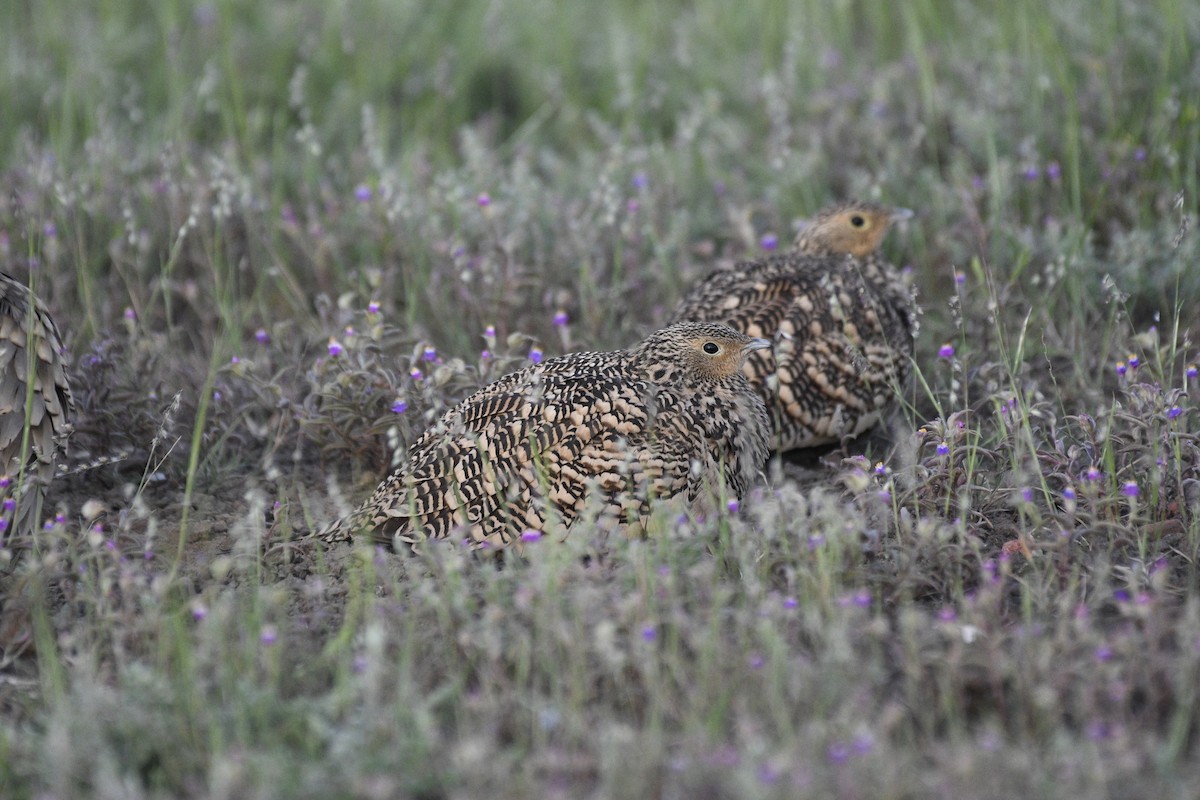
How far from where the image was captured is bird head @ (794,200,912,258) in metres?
4.95

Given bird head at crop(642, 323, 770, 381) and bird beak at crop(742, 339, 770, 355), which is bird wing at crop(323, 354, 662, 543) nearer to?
bird head at crop(642, 323, 770, 381)

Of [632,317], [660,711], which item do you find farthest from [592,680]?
[632,317]

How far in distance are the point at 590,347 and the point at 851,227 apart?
41.4 inches

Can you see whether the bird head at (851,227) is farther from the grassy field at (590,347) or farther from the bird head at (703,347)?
the bird head at (703,347)

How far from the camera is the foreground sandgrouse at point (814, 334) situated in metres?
4.31

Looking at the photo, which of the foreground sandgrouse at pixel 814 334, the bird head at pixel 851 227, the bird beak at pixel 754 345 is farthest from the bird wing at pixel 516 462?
the bird head at pixel 851 227

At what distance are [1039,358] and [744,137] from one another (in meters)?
1.98

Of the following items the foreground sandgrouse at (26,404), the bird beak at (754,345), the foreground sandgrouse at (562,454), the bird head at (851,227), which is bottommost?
the foreground sandgrouse at (562,454)

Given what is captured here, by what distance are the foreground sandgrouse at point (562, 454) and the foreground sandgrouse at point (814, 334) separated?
44 cm

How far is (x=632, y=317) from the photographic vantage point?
5082 mm

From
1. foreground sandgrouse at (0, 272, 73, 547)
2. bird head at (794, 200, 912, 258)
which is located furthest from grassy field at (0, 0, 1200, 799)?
bird head at (794, 200, 912, 258)

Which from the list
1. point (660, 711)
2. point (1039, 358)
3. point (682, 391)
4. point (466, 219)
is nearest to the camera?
point (660, 711)

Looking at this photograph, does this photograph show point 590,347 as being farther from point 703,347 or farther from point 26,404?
point 26,404

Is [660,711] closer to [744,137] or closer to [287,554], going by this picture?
Result: [287,554]
